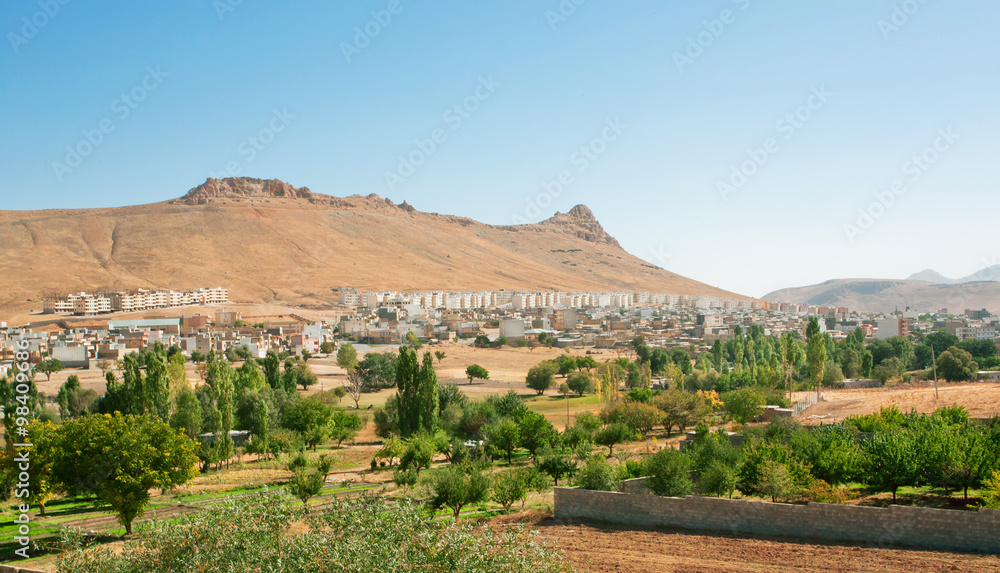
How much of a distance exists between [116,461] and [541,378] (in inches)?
1684

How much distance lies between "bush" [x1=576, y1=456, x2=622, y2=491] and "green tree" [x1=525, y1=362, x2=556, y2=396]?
3775 cm

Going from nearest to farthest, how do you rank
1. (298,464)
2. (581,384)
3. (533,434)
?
(298,464) < (533,434) < (581,384)

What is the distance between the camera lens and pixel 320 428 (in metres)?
35.7

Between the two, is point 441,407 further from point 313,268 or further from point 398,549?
point 313,268

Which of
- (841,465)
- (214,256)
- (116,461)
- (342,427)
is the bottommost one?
(342,427)

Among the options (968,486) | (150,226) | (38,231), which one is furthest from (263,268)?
(968,486)

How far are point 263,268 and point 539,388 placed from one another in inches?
4235

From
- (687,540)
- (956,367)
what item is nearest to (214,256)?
(956,367)

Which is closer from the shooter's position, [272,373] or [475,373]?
[272,373]

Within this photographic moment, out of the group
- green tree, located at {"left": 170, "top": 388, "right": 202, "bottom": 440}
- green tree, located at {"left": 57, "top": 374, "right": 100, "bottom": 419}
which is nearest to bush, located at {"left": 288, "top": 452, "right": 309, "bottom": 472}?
green tree, located at {"left": 170, "top": 388, "right": 202, "bottom": 440}

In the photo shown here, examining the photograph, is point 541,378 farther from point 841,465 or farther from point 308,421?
point 841,465

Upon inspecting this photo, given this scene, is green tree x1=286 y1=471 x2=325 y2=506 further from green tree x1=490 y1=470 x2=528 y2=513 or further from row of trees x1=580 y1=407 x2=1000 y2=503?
row of trees x1=580 y1=407 x2=1000 y2=503

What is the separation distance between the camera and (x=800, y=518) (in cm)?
1602

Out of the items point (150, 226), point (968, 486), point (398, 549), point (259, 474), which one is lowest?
point (259, 474)
